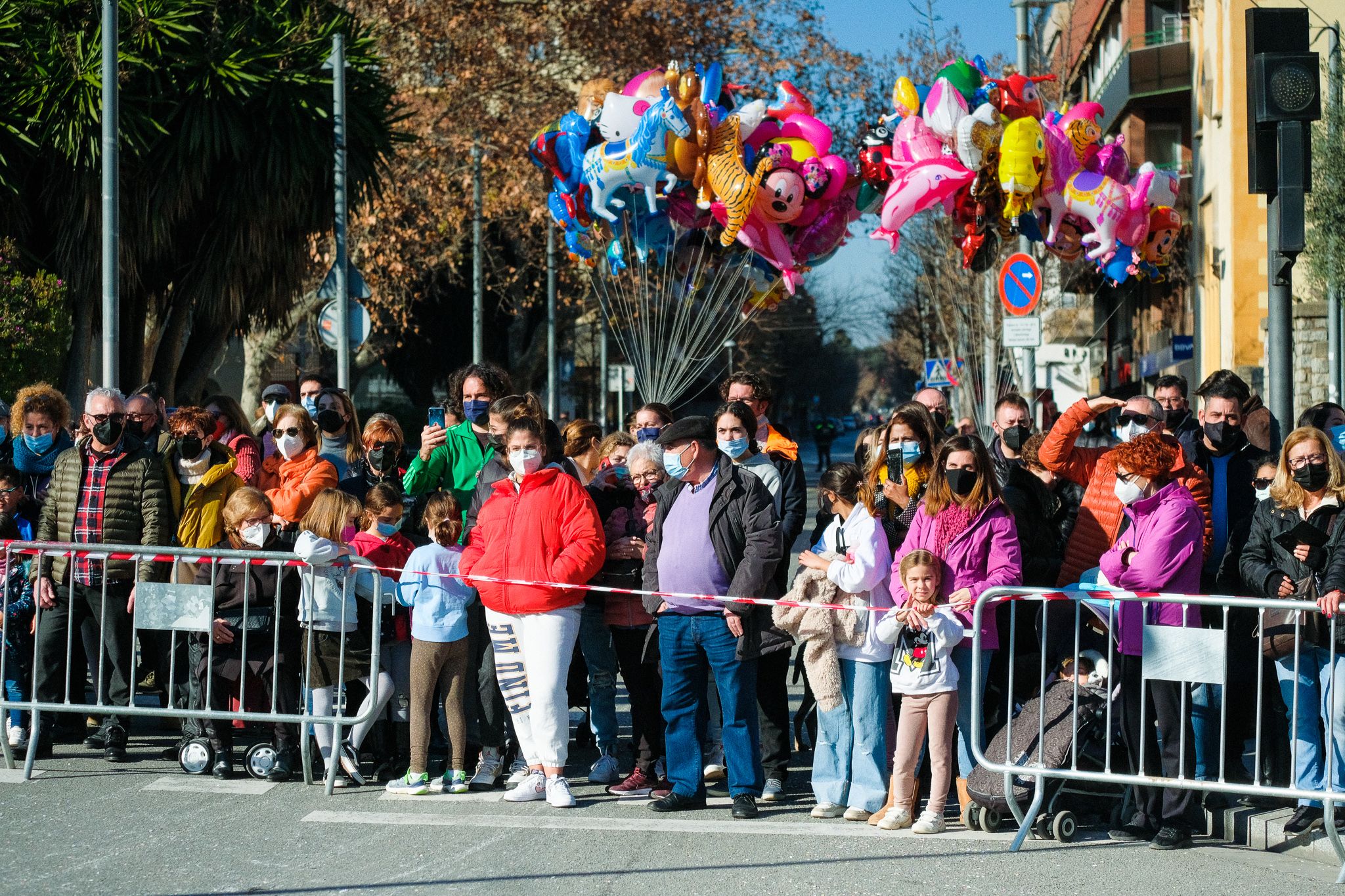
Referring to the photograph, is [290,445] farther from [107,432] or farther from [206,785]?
[206,785]

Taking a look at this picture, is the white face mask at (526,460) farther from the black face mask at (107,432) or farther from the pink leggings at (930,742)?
the black face mask at (107,432)

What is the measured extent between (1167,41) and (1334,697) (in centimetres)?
2850

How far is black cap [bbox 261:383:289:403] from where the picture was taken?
9.75 m

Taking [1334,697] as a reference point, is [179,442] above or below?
above

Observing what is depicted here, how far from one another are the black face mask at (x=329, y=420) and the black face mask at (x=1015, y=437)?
378cm

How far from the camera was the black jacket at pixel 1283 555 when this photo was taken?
247 inches

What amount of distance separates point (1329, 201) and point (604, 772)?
51.0 ft

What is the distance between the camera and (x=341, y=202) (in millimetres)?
18047

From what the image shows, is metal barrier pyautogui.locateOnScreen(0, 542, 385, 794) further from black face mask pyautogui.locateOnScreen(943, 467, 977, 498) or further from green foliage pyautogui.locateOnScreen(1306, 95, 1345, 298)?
green foliage pyautogui.locateOnScreen(1306, 95, 1345, 298)

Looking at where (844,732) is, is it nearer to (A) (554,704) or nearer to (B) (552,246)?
(A) (554,704)

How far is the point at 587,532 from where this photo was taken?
7.11 meters

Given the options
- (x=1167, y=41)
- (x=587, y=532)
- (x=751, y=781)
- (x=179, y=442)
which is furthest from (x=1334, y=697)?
(x=1167, y=41)

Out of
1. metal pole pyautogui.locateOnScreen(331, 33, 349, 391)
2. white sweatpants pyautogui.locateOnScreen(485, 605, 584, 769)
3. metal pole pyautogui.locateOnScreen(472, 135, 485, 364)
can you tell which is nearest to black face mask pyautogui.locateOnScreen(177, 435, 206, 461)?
white sweatpants pyautogui.locateOnScreen(485, 605, 584, 769)

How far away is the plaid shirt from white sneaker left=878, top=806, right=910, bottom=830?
428cm
